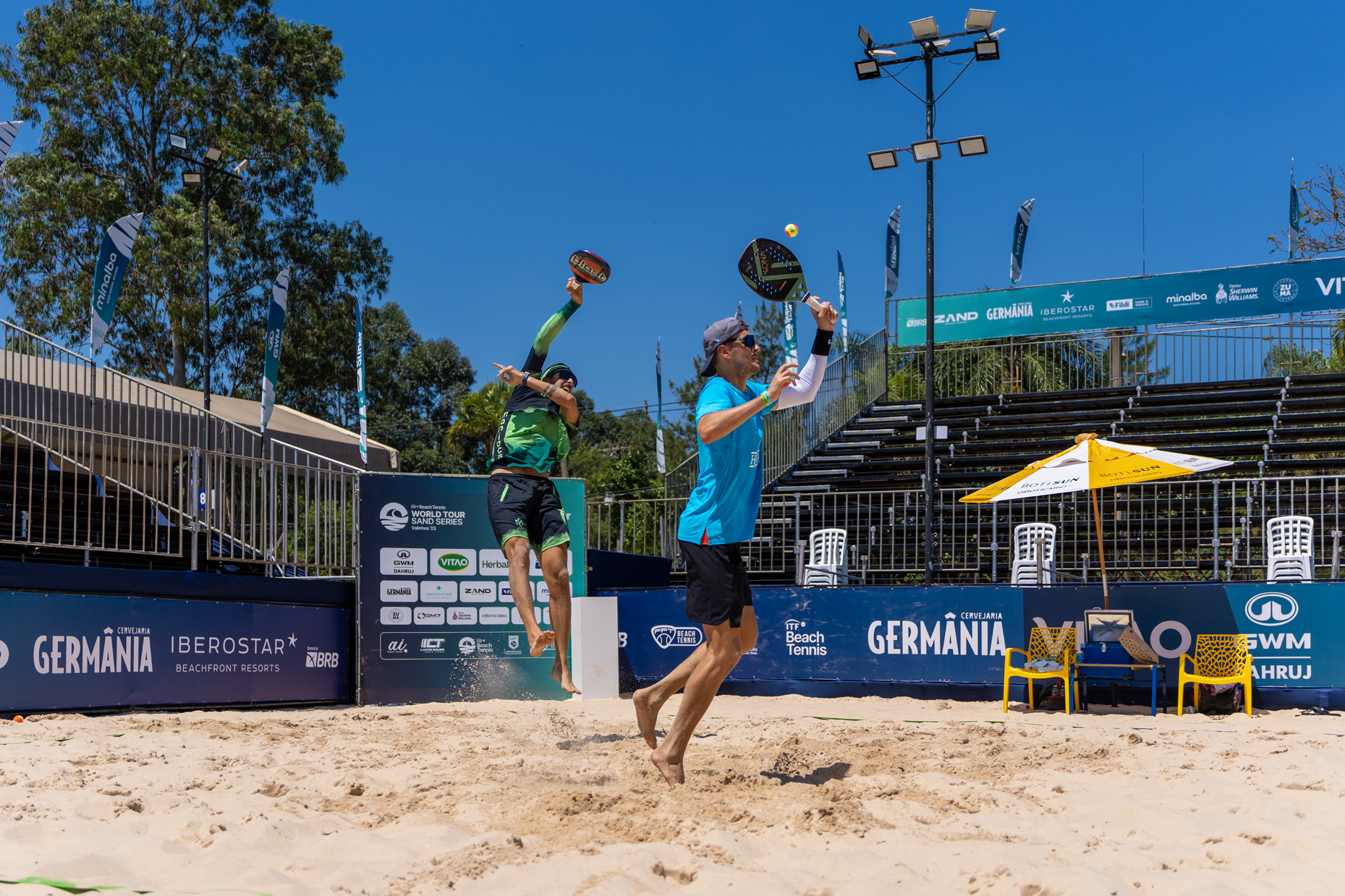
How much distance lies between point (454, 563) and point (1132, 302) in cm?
1561

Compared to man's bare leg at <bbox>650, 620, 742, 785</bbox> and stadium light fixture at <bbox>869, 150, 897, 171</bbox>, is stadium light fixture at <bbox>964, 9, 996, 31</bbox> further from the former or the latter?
man's bare leg at <bbox>650, 620, 742, 785</bbox>

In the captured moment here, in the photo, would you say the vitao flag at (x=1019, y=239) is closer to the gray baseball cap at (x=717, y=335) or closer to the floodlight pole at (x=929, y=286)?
the floodlight pole at (x=929, y=286)

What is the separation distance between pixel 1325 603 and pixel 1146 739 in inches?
130

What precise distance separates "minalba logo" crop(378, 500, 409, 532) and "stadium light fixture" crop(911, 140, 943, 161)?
780cm

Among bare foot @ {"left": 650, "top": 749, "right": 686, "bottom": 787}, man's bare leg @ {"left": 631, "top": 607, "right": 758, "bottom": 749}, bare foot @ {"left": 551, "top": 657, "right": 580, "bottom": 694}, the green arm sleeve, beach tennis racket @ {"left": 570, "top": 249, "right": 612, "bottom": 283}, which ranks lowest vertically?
bare foot @ {"left": 650, "top": 749, "right": 686, "bottom": 787}

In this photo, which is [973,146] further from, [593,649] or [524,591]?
[524,591]

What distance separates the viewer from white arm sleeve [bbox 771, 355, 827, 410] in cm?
444

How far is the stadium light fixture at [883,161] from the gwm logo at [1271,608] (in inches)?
288

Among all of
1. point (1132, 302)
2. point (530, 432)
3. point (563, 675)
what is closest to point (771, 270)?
point (530, 432)

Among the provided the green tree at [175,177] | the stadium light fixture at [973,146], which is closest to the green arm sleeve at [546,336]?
the stadium light fixture at [973,146]

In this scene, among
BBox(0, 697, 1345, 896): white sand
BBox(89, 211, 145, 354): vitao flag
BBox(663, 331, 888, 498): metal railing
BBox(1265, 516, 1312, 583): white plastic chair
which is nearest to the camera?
BBox(0, 697, 1345, 896): white sand

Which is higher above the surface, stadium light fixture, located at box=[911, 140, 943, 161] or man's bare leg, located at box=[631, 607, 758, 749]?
stadium light fixture, located at box=[911, 140, 943, 161]

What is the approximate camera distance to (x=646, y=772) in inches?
172

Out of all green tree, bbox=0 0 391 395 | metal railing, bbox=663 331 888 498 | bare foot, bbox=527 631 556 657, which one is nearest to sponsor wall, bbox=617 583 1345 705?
bare foot, bbox=527 631 556 657
